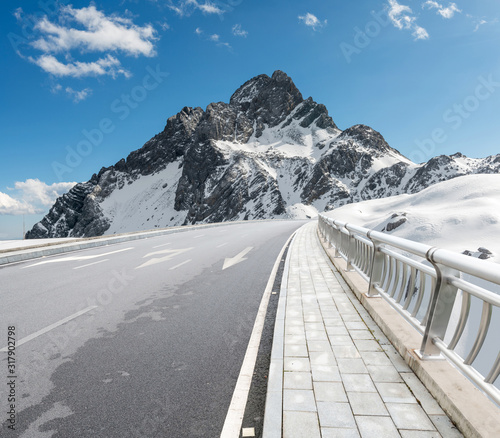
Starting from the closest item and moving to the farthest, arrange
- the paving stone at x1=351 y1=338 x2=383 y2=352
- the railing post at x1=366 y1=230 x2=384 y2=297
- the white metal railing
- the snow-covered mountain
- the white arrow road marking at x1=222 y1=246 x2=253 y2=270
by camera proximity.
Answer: the white metal railing < the paving stone at x1=351 y1=338 x2=383 y2=352 < the railing post at x1=366 y1=230 x2=384 y2=297 < the white arrow road marking at x1=222 y1=246 x2=253 y2=270 < the snow-covered mountain

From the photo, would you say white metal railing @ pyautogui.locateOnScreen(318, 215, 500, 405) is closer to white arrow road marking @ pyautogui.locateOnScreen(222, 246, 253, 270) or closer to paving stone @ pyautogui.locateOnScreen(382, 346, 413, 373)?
paving stone @ pyautogui.locateOnScreen(382, 346, 413, 373)

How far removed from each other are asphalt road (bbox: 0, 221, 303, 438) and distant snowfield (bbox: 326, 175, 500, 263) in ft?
60.6

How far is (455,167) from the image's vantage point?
9875 centimetres

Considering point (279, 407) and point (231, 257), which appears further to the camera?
point (231, 257)

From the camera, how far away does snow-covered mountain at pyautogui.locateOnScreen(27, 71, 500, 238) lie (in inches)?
4018

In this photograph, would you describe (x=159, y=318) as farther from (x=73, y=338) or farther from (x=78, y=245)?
(x=78, y=245)

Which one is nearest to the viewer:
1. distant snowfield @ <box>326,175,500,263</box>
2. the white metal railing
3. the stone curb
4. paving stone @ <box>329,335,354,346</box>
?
the white metal railing

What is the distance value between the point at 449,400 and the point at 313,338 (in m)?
1.67

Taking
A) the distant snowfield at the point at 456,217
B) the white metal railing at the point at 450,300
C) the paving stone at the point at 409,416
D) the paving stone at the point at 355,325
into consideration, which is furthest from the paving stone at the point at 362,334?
the distant snowfield at the point at 456,217

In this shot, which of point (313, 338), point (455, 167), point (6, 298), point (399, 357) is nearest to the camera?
point (399, 357)

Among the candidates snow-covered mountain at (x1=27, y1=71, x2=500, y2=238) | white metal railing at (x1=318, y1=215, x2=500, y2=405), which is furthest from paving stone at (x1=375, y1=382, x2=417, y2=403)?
snow-covered mountain at (x1=27, y1=71, x2=500, y2=238)

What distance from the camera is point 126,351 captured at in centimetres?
363

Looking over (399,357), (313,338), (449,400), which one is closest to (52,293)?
(313,338)

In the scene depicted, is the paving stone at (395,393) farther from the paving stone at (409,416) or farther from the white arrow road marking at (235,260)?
the white arrow road marking at (235,260)
